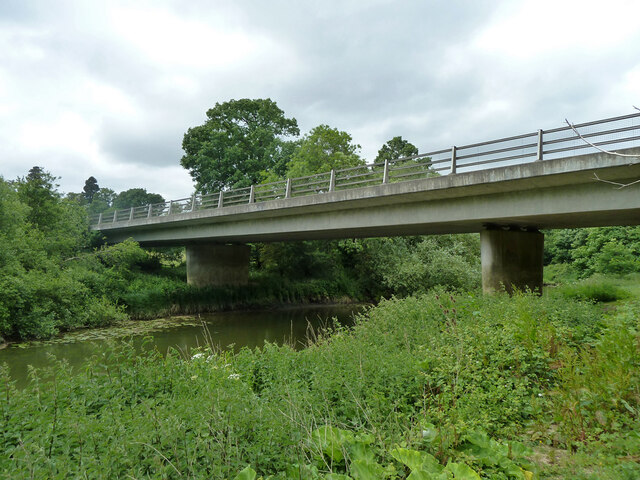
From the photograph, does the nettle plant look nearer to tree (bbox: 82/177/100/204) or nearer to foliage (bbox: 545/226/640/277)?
foliage (bbox: 545/226/640/277)

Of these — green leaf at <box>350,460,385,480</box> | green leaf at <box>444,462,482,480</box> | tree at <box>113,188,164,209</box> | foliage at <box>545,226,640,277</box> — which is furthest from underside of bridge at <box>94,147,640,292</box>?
tree at <box>113,188,164,209</box>

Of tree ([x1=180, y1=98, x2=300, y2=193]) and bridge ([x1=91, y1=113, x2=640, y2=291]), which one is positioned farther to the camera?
tree ([x1=180, y1=98, x2=300, y2=193])

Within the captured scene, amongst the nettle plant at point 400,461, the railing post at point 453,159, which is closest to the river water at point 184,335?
the railing post at point 453,159

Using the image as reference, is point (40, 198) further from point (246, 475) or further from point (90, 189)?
point (90, 189)

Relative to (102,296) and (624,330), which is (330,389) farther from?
(102,296)

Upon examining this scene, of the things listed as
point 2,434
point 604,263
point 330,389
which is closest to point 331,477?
point 330,389

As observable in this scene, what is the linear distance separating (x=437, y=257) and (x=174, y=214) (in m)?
15.5

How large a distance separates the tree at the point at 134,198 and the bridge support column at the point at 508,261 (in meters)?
73.6

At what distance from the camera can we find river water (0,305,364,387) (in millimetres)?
12703

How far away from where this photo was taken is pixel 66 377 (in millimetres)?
4895

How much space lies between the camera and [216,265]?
27.0 m

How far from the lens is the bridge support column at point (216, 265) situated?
87.6 ft

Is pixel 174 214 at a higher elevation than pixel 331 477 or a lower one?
higher

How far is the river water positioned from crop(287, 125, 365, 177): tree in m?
10.3
